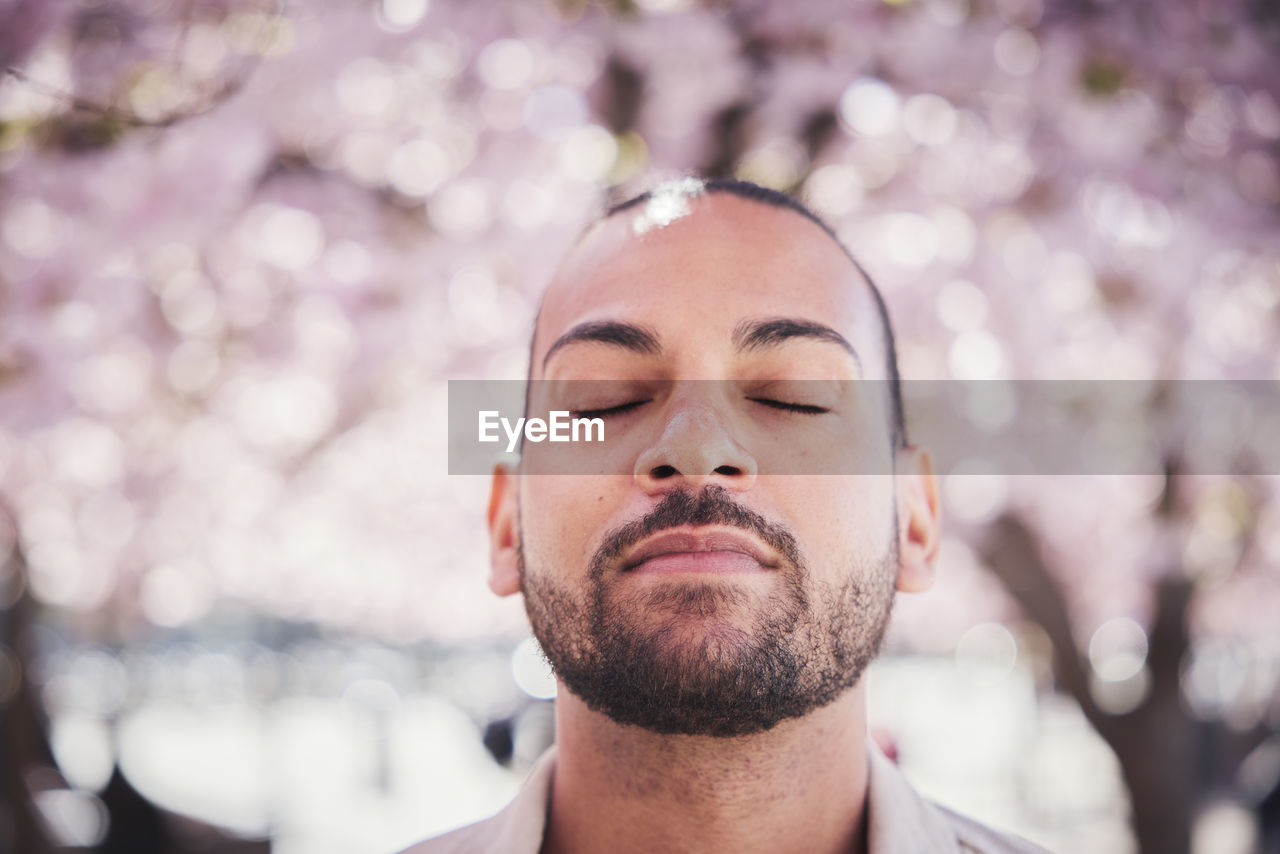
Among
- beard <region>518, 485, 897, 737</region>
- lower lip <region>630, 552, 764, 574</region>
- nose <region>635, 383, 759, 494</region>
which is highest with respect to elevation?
nose <region>635, 383, 759, 494</region>

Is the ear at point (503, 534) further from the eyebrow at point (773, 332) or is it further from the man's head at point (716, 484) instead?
the eyebrow at point (773, 332)

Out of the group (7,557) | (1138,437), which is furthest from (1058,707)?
(7,557)

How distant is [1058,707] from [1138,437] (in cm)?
1052

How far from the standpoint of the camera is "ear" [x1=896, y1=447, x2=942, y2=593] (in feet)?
6.63

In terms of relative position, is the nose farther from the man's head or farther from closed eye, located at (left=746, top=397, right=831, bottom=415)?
closed eye, located at (left=746, top=397, right=831, bottom=415)

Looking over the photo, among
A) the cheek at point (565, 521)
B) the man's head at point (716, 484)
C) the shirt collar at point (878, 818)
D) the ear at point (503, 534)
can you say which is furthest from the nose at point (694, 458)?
the shirt collar at point (878, 818)

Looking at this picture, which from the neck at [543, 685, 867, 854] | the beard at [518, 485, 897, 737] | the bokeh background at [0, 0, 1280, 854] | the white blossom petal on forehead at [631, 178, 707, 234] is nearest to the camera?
the beard at [518, 485, 897, 737]

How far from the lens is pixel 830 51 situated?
434cm

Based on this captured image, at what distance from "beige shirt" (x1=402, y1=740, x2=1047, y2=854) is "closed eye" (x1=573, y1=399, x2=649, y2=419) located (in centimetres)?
94

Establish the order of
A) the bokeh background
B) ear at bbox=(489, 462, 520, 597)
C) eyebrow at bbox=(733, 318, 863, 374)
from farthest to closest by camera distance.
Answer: the bokeh background → ear at bbox=(489, 462, 520, 597) → eyebrow at bbox=(733, 318, 863, 374)

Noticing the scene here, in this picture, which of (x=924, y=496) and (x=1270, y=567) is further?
(x=1270, y=567)

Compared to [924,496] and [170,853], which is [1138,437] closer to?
[924,496]

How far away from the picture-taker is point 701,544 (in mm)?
1565

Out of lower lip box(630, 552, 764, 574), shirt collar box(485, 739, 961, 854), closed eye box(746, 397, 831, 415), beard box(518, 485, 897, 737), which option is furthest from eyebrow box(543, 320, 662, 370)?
shirt collar box(485, 739, 961, 854)
